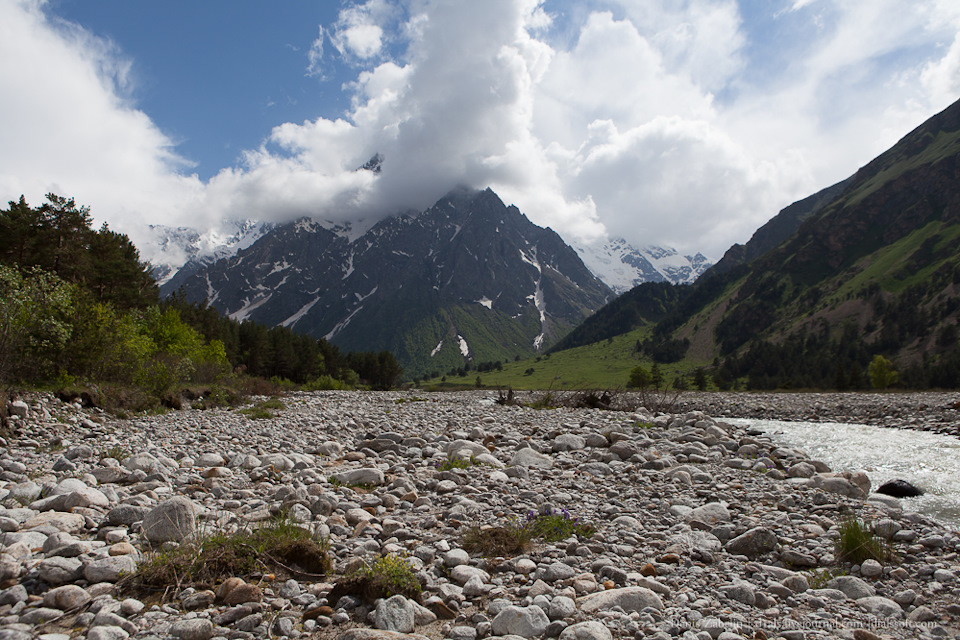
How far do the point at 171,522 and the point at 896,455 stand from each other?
79.0 ft

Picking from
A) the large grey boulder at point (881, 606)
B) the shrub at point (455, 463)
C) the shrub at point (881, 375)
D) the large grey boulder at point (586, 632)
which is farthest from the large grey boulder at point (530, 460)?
the shrub at point (881, 375)

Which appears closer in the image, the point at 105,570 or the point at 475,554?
the point at 105,570

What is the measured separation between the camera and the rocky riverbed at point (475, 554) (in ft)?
15.3

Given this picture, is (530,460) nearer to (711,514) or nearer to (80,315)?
(711,514)

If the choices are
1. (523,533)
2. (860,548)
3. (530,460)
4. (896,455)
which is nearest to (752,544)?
(860,548)

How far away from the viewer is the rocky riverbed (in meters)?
4.66

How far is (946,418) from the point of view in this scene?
30156mm

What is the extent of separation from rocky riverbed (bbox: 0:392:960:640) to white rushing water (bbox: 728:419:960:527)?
5.36 ft

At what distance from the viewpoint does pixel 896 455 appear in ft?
61.5

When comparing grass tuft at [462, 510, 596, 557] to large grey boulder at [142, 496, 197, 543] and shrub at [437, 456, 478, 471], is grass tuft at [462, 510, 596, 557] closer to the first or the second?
large grey boulder at [142, 496, 197, 543]

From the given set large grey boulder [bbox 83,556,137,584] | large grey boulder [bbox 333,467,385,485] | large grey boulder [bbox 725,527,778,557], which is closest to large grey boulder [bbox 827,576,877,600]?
large grey boulder [bbox 725,527,778,557]

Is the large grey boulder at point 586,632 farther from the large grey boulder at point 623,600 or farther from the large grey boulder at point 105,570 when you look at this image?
the large grey boulder at point 105,570

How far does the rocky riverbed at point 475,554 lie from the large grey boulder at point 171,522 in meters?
0.03

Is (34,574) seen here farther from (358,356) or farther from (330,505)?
(358,356)
